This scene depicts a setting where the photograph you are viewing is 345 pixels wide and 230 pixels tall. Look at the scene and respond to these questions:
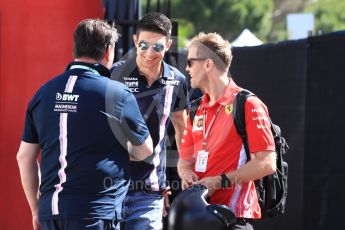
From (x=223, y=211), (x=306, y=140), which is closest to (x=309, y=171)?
(x=306, y=140)

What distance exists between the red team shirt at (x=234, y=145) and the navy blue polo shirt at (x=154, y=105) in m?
0.76

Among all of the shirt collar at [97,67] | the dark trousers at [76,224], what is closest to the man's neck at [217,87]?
the shirt collar at [97,67]

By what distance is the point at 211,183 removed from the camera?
4.39 meters

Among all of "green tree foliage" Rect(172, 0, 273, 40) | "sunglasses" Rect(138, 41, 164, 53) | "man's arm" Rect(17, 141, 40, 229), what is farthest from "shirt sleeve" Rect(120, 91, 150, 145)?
"green tree foliage" Rect(172, 0, 273, 40)

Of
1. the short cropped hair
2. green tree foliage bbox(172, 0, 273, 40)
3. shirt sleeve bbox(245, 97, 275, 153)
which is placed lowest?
shirt sleeve bbox(245, 97, 275, 153)

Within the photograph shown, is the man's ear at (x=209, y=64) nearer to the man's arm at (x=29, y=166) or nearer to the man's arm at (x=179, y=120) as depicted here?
the man's arm at (x=179, y=120)

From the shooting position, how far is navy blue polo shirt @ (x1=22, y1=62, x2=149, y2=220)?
4109mm

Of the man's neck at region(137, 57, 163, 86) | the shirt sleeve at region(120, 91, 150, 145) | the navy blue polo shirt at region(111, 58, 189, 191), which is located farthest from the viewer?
the man's neck at region(137, 57, 163, 86)

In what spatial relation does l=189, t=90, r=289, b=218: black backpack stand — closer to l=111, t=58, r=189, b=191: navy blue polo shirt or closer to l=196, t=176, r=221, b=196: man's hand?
l=196, t=176, r=221, b=196: man's hand

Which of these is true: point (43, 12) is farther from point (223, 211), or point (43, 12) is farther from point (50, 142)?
point (223, 211)

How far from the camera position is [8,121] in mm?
6773

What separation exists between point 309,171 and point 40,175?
11.1 ft

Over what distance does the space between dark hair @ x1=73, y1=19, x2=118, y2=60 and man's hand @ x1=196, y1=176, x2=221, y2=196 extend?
3.28 ft

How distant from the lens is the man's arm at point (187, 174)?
15.1 feet
